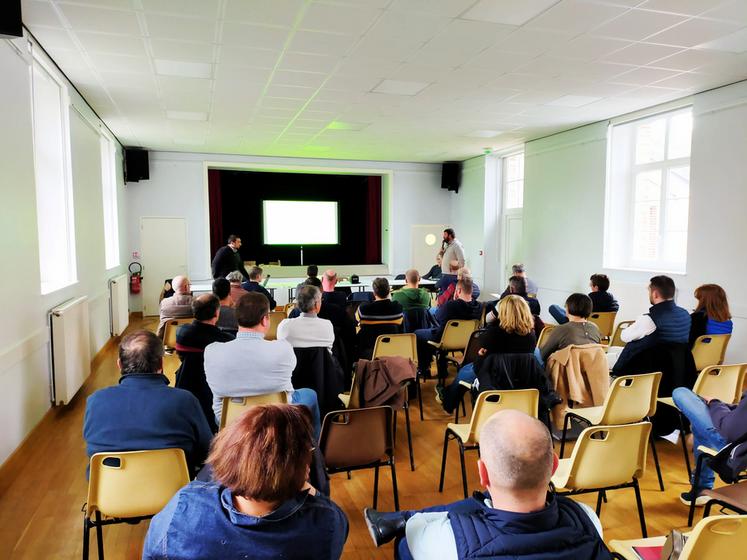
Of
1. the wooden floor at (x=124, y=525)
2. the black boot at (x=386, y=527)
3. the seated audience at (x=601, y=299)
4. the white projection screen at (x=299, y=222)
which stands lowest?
the wooden floor at (x=124, y=525)

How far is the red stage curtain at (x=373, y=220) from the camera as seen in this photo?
1330 cm

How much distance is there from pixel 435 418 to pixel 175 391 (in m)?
2.88

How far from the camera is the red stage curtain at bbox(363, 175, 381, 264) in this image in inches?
523

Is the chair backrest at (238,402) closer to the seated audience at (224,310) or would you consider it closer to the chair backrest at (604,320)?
the seated audience at (224,310)

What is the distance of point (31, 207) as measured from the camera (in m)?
4.31

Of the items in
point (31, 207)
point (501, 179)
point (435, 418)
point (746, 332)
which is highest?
point (501, 179)

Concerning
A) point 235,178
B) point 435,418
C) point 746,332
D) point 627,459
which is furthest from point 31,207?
point 235,178

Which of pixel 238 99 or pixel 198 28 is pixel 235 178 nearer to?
pixel 238 99

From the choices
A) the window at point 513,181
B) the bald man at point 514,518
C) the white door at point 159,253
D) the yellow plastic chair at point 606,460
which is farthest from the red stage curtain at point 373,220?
the bald man at point 514,518

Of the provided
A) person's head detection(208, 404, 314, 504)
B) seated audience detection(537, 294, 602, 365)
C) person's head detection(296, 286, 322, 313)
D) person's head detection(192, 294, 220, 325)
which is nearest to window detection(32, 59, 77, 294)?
person's head detection(192, 294, 220, 325)

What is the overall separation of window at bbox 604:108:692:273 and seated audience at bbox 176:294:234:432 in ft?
21.1

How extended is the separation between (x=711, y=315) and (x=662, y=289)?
865mm

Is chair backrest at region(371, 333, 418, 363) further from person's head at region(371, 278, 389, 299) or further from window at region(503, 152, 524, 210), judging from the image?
window at region(503, 152, 524, 210)

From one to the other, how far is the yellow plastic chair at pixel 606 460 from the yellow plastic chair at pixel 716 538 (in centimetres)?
75
